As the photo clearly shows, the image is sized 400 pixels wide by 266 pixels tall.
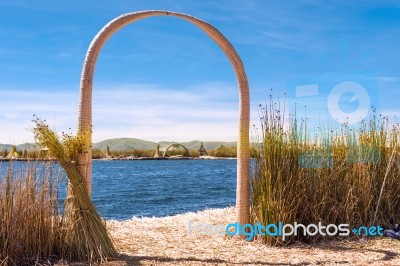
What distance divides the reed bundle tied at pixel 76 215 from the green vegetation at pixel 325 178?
1704 millimetres

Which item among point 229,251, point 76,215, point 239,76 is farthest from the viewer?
point 239,76

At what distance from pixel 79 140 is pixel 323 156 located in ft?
8.34

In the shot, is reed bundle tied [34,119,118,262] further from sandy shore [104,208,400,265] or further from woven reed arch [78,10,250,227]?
woven reed arch [78,10,250,227]

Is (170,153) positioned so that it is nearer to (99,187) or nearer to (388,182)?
(99,187)

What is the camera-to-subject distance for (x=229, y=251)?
4387 millimetres

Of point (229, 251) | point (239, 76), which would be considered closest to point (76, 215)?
point (229, 251)

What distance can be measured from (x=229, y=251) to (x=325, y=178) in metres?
1.28

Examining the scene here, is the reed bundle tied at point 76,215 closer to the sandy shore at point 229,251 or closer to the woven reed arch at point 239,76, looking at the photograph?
the sandy shore at point 229,251

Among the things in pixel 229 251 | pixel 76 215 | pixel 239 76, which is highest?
pixel 239 76

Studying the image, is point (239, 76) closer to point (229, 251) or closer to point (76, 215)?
point (229, 251)

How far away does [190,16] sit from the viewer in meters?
4.69

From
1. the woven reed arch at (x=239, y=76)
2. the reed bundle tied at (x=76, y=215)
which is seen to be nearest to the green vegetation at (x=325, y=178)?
the woven reed arch at (x=239, y=76)

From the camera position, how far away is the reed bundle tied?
3764 millimetres

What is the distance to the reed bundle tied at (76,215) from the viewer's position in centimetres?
376
